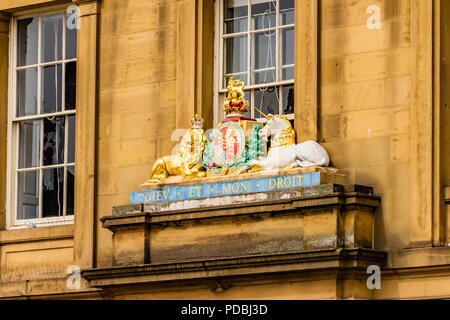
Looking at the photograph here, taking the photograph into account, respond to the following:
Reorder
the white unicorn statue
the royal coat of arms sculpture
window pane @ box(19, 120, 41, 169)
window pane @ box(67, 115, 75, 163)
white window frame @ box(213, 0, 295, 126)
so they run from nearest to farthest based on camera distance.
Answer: the white unicorn statue
the royal coat of arms sculpture
white window frame @ box(213, 0, 295, 126)
window pane @ box(67, 115, 75, 163)
window pane @ box(19, 120, 41, 169)

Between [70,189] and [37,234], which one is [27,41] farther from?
[37,234]

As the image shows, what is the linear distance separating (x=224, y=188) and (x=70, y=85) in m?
4.46

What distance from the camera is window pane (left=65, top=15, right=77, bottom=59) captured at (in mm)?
29016

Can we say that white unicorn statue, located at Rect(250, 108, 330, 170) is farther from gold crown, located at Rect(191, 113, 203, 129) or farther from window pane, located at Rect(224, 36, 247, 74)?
window pane, located at Rect(224, 36, 247, 74)

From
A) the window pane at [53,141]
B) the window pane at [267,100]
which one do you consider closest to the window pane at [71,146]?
the window pane at [53,141]

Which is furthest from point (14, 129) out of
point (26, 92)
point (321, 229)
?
point (321, 229)

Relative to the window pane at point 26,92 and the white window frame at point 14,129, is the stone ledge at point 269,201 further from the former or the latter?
the window pane at point 26,92

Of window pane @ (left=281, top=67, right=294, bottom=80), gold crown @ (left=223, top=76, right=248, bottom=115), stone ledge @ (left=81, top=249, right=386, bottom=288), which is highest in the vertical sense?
window pane @ (left=281, top=67, right=294, bottom=80)

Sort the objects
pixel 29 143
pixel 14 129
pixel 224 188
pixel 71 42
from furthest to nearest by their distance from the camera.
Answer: pixel 14 129, pixel 29 143, pixel 71 42, pixel 224 188

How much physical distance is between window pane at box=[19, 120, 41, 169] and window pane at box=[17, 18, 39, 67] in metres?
1.02

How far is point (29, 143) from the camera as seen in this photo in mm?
29453

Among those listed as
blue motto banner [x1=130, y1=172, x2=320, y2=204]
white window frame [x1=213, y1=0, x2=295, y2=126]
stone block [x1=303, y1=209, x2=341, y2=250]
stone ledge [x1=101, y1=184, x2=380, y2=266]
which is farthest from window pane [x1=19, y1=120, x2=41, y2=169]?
stone block [x1=303, y1=209, x2=341, y2=250]

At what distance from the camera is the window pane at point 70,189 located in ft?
94.0

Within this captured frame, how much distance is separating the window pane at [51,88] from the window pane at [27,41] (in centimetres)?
36
